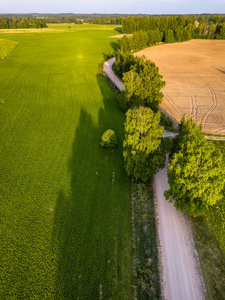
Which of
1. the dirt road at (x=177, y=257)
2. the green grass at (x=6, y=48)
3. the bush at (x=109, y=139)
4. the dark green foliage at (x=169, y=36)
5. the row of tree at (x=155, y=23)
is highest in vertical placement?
the row of tree at (x=155, y=23)

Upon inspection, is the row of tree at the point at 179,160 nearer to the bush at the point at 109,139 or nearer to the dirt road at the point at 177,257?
the dirt road at the point at 177,257

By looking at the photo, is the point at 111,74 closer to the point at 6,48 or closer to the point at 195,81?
the point at 195,81

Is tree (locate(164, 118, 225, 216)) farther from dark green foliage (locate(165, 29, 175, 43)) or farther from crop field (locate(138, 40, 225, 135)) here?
dark green foliage (locate(165, 29, 175, 43))

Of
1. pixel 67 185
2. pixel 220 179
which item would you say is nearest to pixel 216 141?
pixel 220 179

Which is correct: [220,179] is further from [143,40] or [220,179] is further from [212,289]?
[143,40]

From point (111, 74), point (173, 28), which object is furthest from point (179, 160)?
point (173, 28)

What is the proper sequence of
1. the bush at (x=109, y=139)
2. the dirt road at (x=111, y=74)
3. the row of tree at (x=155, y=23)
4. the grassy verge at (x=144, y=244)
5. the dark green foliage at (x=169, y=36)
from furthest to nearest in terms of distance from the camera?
the row of tree at (x=155, y=23)
the dark green foliage at (x=169, y=36)
the dirt road at (x=111, y=74)
the bush at (x=109, y=139)
the grassy verge at (x=144, y=244)

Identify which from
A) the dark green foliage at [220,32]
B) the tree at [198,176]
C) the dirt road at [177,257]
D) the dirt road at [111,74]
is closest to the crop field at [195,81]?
the dirt road at [111,74]
